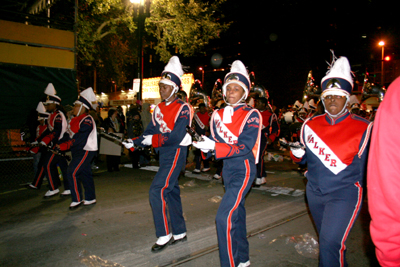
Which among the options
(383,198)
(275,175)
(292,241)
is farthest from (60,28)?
(383,198)

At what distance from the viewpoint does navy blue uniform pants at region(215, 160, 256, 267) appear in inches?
119

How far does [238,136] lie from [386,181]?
2156 millimetres

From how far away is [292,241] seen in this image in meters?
4.53

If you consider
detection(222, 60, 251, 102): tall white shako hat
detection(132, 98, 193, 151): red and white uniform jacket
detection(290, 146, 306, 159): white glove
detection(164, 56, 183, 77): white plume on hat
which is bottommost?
detection(290, 146, 306, 159): white glove

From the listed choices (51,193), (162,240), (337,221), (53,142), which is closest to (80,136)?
(53,142)

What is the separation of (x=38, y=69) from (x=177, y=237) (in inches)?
317

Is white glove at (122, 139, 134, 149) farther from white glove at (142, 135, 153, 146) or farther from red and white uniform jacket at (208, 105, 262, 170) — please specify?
red and white uniform jacket at (208, 105, 262, 170)

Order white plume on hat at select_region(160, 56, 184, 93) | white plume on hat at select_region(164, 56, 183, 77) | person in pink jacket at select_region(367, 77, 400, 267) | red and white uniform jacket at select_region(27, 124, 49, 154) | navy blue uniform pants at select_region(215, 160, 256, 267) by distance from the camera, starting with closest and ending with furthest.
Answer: person in pink jacket at select_region(367, 77, 400, 267) → navy blue uniform pants at select_region(215, 160, 256, 267) → white plume on hat at select_region(160, 56, 184, 93) → white plume on hat at select_region(164, 56, 183, 77) → red and white uniform jacket at select_region(27, 124, 49, 154)

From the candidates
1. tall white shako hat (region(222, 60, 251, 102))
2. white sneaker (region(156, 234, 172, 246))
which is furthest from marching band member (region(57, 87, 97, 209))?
tall white shako hat (region(222, 60, 251, 102))

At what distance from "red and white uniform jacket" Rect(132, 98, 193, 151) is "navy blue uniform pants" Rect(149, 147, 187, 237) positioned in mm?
147

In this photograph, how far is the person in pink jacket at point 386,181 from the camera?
3.95ft

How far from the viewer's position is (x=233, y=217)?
10.2 feet

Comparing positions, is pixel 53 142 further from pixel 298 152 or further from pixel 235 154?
pixel 298 152

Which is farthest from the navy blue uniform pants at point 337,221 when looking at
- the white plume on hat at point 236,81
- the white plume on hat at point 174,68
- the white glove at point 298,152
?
the white plume on hat at point 174,68
